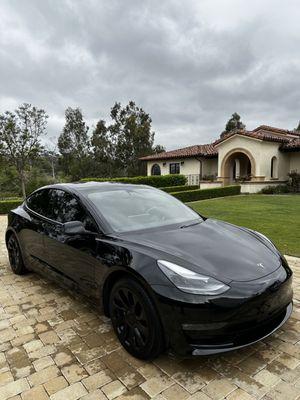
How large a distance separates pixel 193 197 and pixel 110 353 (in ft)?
44.3

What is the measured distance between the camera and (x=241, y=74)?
2180cm

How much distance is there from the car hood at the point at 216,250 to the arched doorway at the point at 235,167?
62.1 feet

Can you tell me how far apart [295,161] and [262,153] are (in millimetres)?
3455

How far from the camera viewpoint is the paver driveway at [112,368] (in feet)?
6.56

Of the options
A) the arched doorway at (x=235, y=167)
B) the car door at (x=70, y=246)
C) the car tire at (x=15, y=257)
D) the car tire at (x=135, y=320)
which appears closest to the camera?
the car tire at (x=135, y=320)

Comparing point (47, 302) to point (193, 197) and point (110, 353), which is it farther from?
point (193, 197)

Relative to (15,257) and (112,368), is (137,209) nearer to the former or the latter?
(112,368)

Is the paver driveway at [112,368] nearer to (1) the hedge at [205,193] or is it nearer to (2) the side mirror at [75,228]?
(2) the side mirror at [75,228]

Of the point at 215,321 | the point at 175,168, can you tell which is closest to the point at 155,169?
the point at 175,168

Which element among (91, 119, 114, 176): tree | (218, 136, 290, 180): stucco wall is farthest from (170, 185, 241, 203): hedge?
(91, 119, 114, 176): tree

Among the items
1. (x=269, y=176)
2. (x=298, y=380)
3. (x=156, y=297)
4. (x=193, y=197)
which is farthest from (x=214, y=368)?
(x=269, y=176)

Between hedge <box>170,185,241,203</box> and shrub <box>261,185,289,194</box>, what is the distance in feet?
5.79

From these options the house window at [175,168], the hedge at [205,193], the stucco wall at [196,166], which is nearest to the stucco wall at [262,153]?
the hedge at [205,193]

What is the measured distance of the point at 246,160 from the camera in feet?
79.0
